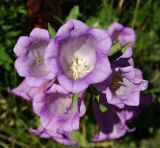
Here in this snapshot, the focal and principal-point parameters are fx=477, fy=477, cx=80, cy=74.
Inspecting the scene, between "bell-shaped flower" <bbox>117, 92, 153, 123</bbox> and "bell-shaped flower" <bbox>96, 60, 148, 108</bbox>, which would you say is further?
"bell-shaped flower" <bbox>117, 92, 153, 123</bbox>

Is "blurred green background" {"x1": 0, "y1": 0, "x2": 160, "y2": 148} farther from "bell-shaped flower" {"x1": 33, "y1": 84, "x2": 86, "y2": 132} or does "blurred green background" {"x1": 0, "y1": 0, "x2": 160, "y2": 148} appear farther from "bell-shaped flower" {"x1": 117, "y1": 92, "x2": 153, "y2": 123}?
"bell-shaped flower" {"x1": 33, "y1": 84, "x2": 86, "y2": 132}

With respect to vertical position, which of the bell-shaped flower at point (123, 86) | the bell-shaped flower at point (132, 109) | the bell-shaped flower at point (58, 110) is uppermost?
the bell-shaped flower at point (123, 86)

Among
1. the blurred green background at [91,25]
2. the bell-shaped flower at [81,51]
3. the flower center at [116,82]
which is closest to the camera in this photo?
the bell-shaped flower at [81,51]

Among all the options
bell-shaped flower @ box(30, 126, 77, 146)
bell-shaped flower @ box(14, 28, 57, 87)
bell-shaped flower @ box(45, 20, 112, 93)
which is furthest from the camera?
bell-shaped flower @ box(30, 126, 77, 146)

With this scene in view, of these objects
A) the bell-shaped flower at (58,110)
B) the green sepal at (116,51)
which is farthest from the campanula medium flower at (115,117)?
the green sepal at (116,51)

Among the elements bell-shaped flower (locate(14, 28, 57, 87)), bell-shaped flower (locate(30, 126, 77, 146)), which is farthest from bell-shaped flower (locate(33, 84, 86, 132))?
bell-shaped flower (locate(30, 126, 77, 146))

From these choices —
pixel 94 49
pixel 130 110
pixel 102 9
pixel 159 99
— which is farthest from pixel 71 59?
pixel 102 9

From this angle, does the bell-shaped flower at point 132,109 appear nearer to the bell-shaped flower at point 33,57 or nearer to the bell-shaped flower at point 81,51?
the bell-shaped flower at point 81,51

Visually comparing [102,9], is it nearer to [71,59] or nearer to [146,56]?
[146,56]
